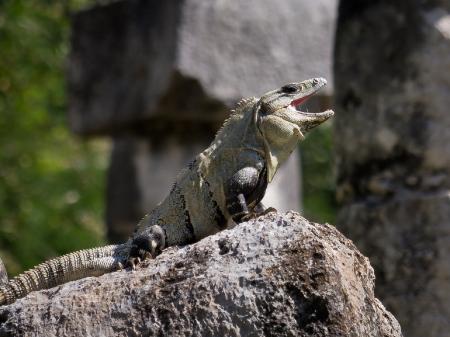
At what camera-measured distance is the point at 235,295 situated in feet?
13.9

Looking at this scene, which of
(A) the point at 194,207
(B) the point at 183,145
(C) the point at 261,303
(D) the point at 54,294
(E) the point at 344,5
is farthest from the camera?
(B) the point at 183,145

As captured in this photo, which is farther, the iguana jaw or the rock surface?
the iguana jaw

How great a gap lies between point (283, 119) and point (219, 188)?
1.27ft

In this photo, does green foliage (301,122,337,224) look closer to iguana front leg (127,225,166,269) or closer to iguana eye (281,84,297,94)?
iguana eye (281,84,297,94)

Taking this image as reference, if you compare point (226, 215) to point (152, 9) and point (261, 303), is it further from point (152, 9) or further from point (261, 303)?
point (152, 9)

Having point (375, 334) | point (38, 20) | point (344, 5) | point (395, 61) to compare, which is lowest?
point (375, 334)

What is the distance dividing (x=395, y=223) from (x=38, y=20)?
9.59 metres

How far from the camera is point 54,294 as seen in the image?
4543 millimetres

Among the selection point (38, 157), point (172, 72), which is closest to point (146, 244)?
point (172, 72)

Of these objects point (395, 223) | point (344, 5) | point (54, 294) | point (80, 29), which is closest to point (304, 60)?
point (80, 29)

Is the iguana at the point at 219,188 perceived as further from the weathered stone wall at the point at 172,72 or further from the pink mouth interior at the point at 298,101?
the weathered stone wall at the point at 172,72

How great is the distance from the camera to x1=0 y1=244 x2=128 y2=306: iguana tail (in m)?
4.91

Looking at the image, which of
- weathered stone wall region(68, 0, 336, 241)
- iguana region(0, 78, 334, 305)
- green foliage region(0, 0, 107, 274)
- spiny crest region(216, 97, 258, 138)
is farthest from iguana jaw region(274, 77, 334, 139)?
green foliage region(0, 0, 107, 274)

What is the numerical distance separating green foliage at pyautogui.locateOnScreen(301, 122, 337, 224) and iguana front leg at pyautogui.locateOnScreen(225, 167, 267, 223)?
420 inches
